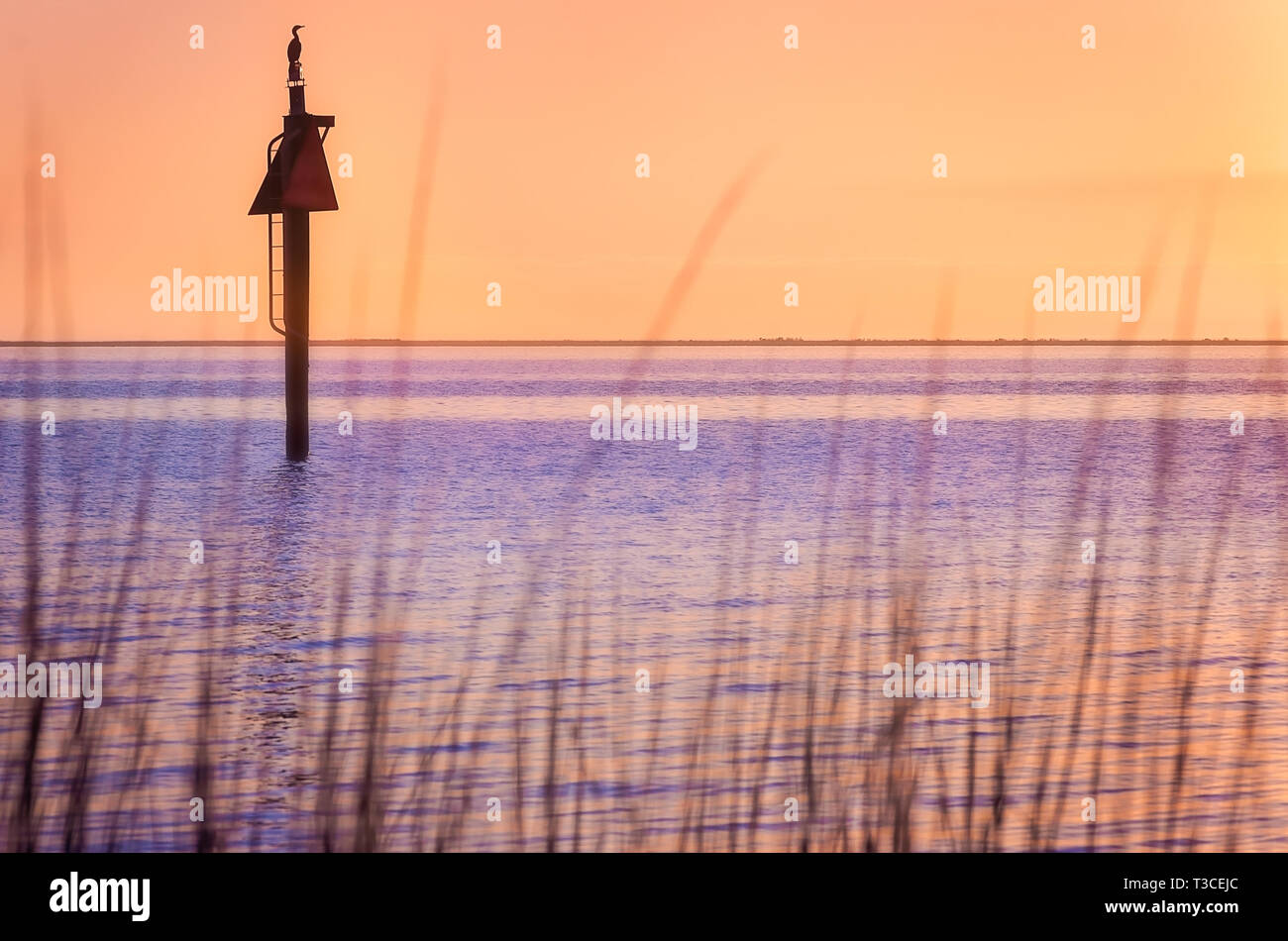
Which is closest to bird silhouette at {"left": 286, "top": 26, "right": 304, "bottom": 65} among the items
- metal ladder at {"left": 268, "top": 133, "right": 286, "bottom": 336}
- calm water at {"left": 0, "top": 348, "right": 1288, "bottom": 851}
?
metal ladder at {"left": 268, "top": 133, "right": 286, "bottom": 336}

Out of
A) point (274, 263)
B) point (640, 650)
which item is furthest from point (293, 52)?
point (640, 650)

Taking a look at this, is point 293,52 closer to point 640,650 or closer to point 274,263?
point 274,263

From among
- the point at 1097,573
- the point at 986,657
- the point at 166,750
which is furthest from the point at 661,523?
the point at 1097,573

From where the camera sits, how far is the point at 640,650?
11.5 meters

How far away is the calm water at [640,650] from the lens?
5.03m

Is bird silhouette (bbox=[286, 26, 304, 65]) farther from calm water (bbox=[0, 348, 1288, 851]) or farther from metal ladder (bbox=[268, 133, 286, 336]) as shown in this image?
calm water (bbox=[0, 348, 1288, 851])

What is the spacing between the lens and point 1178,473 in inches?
1325

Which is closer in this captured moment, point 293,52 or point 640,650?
point 640,650

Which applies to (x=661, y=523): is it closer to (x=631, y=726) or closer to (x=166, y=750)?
(x=631, y=726)

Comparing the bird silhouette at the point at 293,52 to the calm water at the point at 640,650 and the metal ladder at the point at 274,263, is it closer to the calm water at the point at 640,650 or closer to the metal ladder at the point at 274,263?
the metal ladder at the point at 274,263

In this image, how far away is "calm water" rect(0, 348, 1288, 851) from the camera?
16.5 ft
